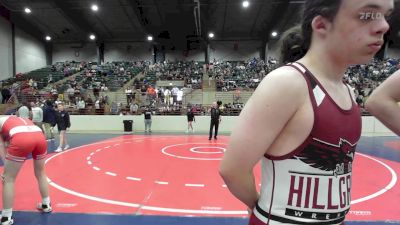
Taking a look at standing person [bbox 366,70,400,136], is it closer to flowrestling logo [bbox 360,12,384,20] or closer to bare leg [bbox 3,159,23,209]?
flowrestling logo [bbox 360,12,384,20]

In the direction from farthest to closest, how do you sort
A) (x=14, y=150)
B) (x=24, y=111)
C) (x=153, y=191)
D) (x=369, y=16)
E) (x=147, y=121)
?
(x=147, y=121), (x=24, y=111), (x=153, y=191), (x=14, y=150), (x=369, y=16)

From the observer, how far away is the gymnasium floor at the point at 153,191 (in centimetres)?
437

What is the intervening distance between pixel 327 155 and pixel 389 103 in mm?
797

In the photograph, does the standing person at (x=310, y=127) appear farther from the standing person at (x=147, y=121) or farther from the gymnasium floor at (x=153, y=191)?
the standing person at (x=147, y=121)

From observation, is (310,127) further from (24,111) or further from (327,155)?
(24,111)

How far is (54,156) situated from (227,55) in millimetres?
27426

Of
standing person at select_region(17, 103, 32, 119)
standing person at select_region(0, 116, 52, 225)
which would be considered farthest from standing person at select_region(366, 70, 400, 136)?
standing person at select_region(17, 103, 32, 119)

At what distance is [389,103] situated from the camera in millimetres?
1646

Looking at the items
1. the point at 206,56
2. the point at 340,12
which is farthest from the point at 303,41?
the point at 206,56

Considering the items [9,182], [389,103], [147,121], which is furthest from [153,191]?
[147,121]

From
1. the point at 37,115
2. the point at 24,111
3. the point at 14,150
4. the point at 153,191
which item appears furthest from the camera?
the point at 37,115

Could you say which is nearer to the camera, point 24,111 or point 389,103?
point 389,103

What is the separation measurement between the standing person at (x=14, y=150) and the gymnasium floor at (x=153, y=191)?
27cm

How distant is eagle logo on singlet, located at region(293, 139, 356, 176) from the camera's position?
1061mm
